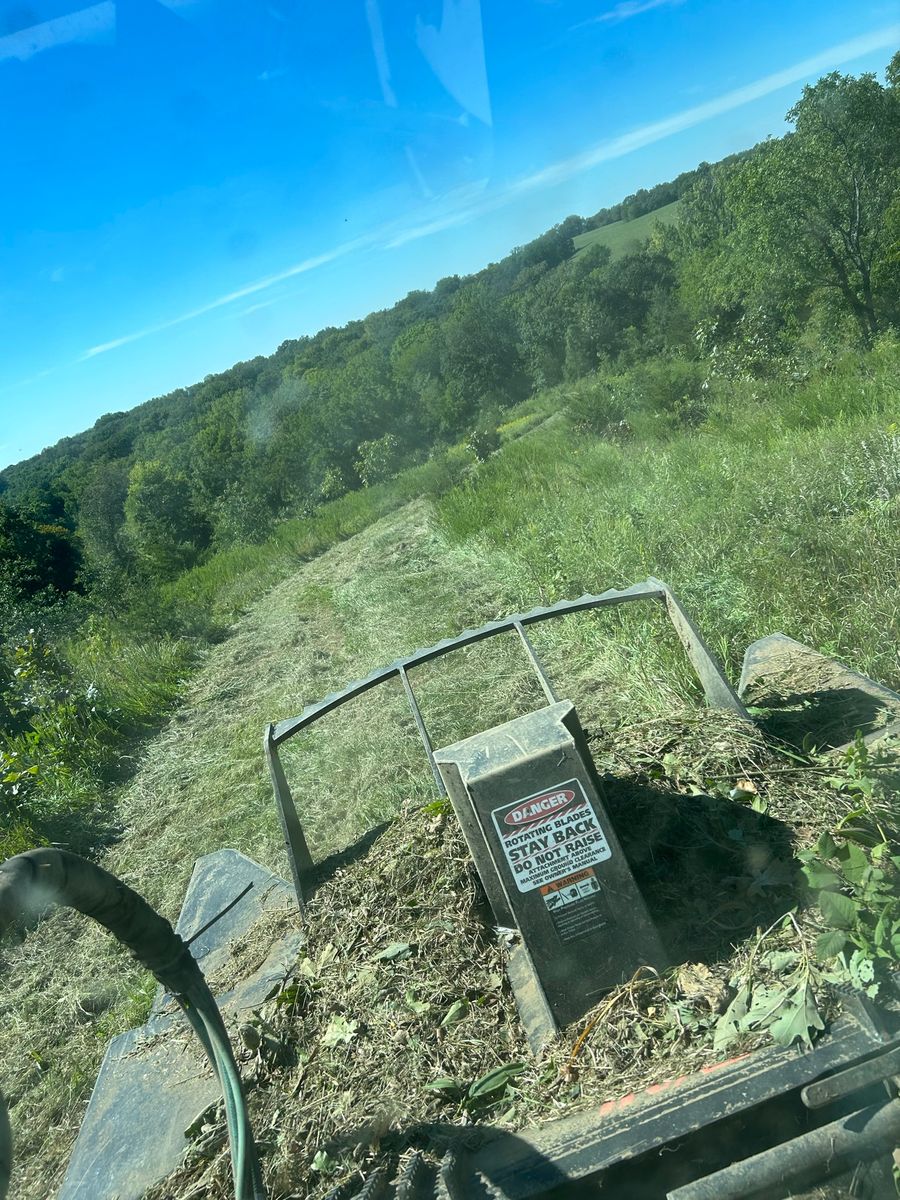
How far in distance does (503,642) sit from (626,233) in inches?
2846

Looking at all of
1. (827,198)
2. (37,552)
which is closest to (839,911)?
(37,552)

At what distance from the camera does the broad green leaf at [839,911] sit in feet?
6.70

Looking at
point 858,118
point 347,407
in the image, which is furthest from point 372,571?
point 347,407

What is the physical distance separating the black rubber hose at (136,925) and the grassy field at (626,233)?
2563 inches

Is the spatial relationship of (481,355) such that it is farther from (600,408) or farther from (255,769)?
(255,769)

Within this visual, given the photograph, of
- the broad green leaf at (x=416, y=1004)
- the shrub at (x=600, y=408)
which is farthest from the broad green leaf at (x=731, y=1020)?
the shrub at (x=600, y=408)

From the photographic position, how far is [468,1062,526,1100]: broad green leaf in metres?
2.19

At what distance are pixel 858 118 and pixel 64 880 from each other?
108ft

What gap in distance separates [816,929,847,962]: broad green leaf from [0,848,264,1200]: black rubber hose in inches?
52.1

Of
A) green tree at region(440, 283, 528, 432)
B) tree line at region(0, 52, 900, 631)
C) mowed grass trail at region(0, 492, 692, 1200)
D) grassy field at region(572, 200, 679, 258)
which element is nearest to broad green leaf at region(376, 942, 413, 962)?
mowed grass trail at region(0, 492, 692, 1200)

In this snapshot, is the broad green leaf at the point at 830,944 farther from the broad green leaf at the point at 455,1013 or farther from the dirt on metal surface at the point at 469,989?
the broad green leaf at the point at 455,1013

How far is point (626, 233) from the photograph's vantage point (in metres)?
72.1

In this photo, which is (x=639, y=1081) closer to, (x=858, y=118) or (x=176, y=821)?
(x=176, y=821)

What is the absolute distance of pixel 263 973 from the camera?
3098 millimetres
